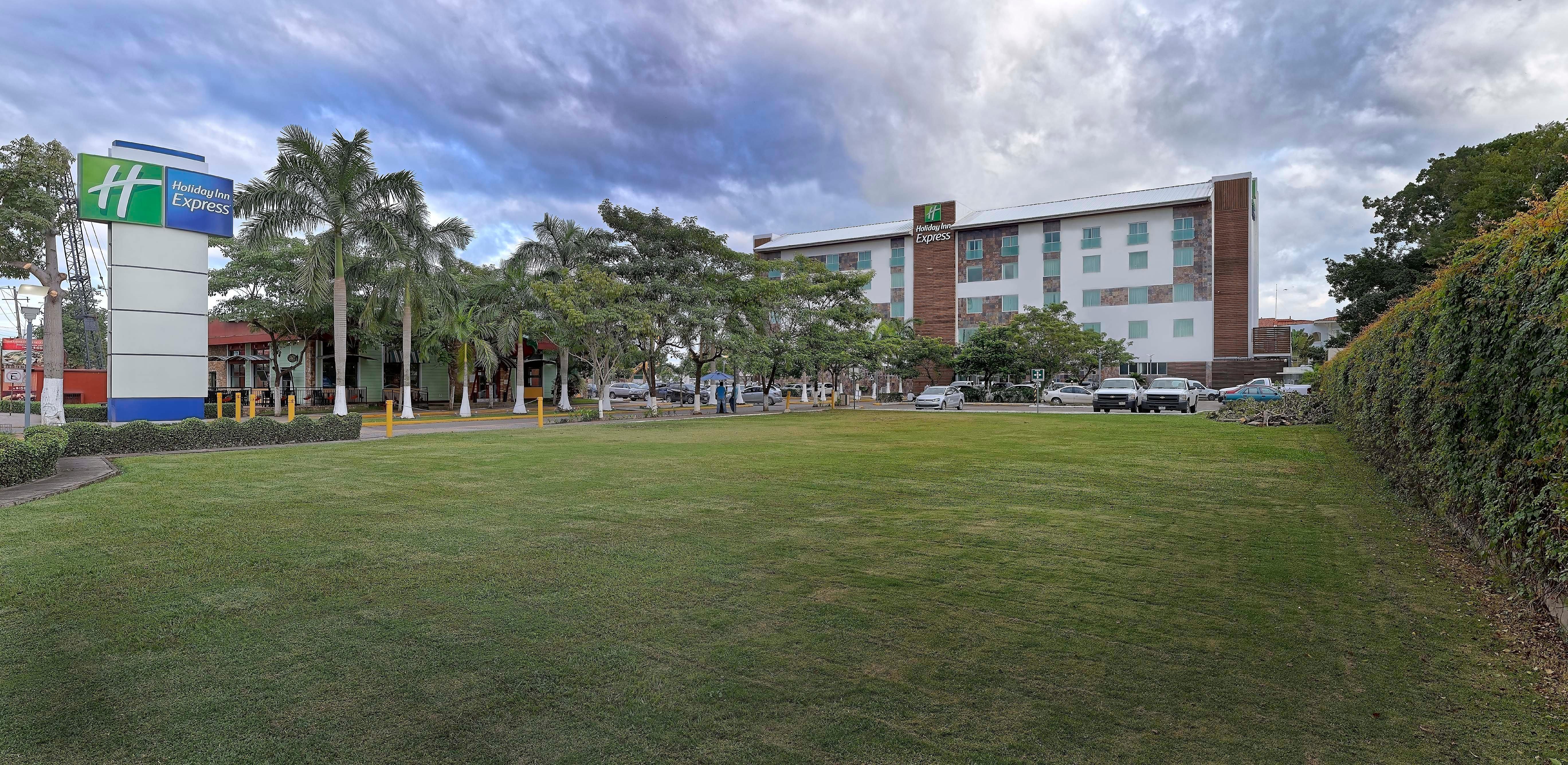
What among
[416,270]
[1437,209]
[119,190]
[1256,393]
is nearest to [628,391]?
[416,270]

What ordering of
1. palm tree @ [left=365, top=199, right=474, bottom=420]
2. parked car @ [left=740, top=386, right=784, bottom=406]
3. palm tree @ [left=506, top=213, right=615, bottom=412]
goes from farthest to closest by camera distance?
parked car @ [left=740, top=386, right=784, bottom=406], palm tree @ [left=506, top=213, right=615, bottom=412], palm tree @ [left=365, top=199, right=474, bottom=420]

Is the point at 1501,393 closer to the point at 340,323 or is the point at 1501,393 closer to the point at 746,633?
the point at 746,633

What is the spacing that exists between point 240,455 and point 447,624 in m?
13.1

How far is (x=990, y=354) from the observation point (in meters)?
54.3

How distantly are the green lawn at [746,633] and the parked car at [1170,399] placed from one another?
2741 cm

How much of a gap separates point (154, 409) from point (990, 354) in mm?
46227

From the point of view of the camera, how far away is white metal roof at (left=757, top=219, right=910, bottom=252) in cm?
6825

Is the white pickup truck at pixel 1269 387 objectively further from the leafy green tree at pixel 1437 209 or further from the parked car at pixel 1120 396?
the parked car at pixel 1120 396

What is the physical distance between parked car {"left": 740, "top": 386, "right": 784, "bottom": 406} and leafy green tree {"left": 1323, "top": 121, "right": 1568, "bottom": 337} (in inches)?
1279

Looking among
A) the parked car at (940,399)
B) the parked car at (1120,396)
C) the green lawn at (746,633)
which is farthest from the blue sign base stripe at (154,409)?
the parked car at (1120,396)

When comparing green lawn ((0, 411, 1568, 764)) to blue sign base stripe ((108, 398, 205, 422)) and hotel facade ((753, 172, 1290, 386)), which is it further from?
hotel facade ((753, 172, 1290, 386))

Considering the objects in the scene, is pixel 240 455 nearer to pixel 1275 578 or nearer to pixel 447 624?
pixel 447 624

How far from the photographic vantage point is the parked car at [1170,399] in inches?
1348

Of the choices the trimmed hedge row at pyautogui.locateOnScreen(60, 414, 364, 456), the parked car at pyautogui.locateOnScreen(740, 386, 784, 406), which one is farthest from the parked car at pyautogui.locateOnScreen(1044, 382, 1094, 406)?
the trimmed hedge row at pyautogui.locateOnScreen(60, 414, 364, 456)
